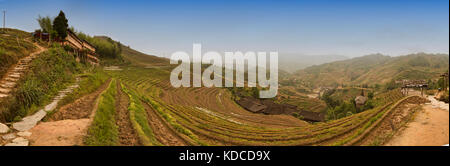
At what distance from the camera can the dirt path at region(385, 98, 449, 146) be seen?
551 centimetres

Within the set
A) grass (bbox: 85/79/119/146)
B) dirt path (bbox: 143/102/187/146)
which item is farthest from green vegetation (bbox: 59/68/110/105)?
dirt path (bbox: 143/102/187/146)

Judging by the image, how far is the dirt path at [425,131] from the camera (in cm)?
551

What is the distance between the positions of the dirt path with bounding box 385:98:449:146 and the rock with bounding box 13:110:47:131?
11514 millimetres

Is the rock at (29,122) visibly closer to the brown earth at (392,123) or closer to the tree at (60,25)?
the brown earth at (392,123)

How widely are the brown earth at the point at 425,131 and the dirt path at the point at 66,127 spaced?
9.71 meters

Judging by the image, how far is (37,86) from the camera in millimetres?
7684

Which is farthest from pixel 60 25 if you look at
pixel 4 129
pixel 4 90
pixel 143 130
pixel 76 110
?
pixel 143 130

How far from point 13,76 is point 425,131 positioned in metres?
16.9

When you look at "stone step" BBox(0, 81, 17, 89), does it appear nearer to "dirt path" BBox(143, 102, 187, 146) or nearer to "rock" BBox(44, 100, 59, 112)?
"rock" BBox(44, 100, 59, 112)

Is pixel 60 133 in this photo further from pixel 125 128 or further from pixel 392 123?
pixel 392 123

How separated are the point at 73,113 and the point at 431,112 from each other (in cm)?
1538
